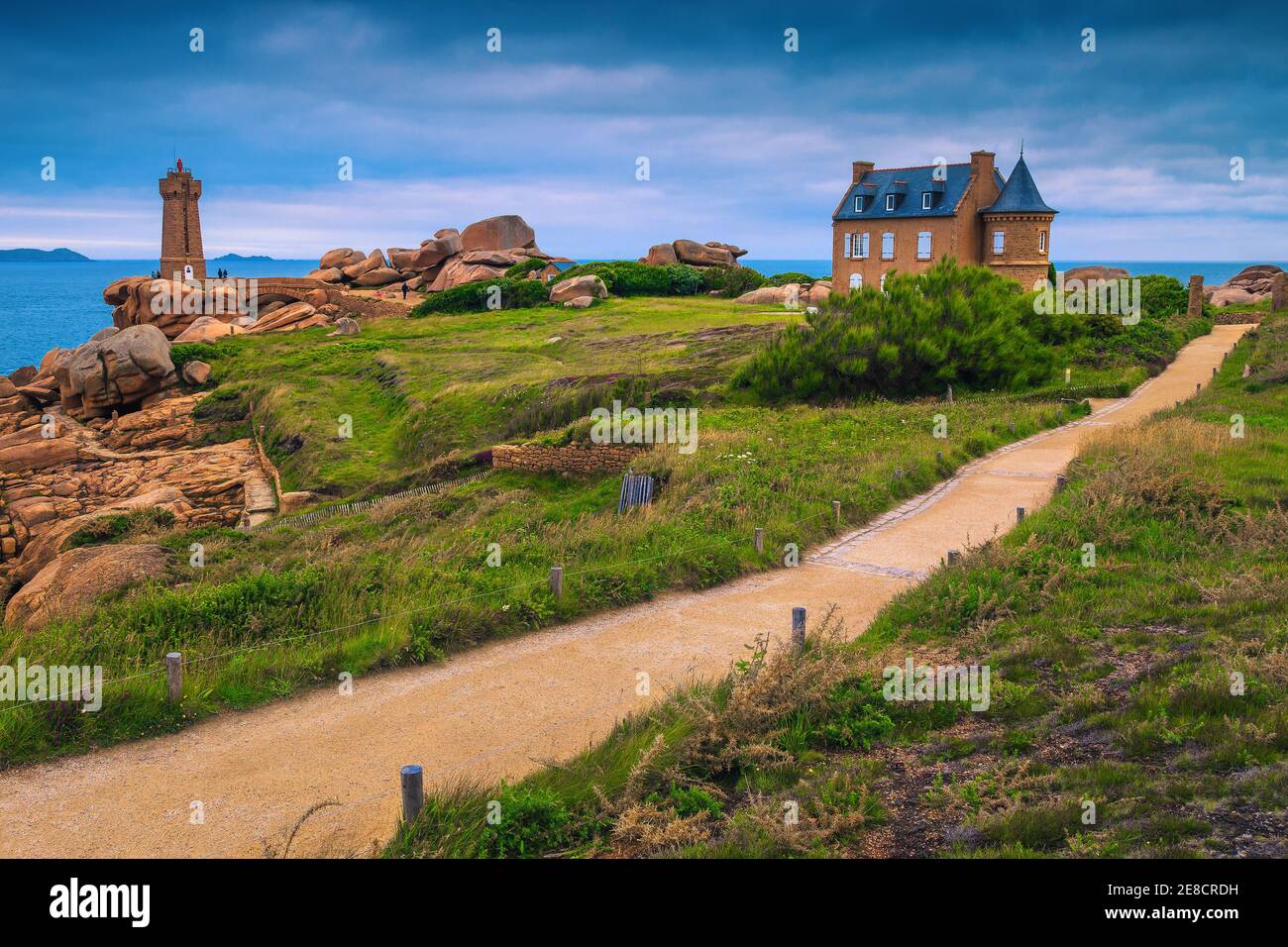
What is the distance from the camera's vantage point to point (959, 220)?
48.6 metres

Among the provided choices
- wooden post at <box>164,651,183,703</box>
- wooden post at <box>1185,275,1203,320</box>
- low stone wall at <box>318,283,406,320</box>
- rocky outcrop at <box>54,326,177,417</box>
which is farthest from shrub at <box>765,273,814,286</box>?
wooden post at <box>164,651,183,703</box>

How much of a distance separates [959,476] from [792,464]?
383cm

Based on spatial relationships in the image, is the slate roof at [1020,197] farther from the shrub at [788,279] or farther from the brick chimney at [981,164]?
the shrub at [788,279]

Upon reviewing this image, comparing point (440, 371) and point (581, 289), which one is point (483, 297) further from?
point (440, 371)

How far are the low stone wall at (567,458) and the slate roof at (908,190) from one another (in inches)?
1160

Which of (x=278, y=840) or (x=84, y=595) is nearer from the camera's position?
(x=278, y=840)

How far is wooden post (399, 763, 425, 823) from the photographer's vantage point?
7.32m

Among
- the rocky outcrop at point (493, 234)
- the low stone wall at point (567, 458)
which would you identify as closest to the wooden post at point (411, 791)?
the low stone wall at point (567, 458)

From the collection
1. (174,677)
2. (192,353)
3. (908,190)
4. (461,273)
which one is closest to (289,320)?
(192,353)

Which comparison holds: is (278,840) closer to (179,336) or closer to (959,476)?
(959,476)

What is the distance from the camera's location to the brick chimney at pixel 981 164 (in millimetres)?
49344
